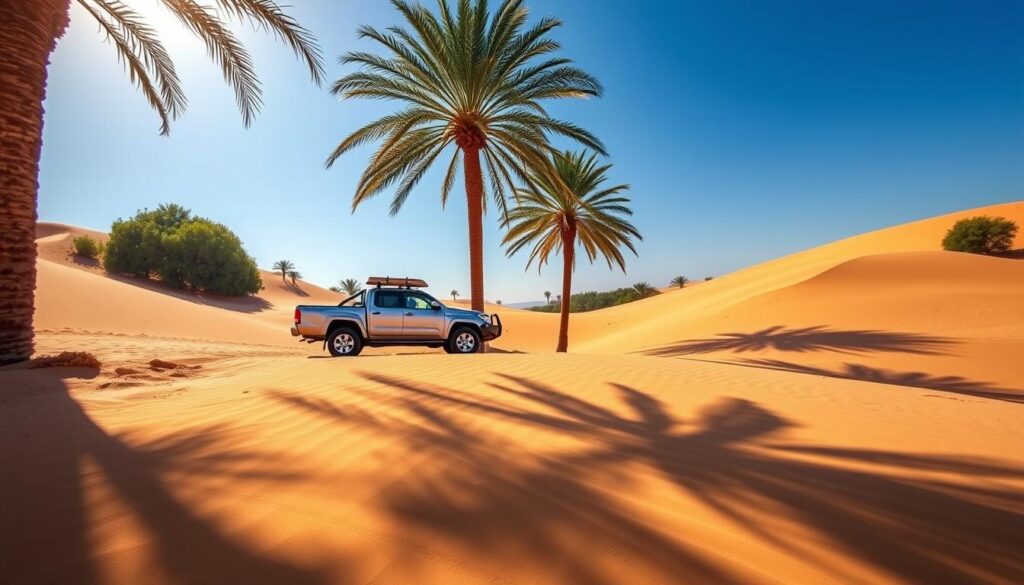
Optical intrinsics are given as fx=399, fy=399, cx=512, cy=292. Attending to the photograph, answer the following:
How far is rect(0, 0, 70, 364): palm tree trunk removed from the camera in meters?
5.81

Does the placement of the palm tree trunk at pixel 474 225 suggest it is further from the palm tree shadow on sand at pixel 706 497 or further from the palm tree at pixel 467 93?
the palm tree shadow on sand at pixel 706 497

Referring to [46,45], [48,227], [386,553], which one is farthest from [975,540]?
[48,227]

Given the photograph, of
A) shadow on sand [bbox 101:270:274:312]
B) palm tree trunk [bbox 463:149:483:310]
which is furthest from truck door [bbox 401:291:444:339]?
shadow on sand [bbox 101:270:274:312]

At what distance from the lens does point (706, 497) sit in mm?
2205

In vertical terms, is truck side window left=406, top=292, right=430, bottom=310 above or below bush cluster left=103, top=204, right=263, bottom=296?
below

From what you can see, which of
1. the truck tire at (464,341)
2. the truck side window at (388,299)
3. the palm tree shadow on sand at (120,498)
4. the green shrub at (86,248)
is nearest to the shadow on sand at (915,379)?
the truck tire at (464,341)

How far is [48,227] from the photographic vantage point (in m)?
70.0

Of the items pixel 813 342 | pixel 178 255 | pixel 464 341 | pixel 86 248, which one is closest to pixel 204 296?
pixel 178 255

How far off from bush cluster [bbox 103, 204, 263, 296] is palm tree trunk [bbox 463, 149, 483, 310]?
31186 millimetres

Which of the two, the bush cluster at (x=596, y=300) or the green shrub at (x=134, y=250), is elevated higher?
the green shrub at (x=134, y=250)

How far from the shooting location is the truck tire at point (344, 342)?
30.3 ft

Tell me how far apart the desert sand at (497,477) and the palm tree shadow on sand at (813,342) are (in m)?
6.18

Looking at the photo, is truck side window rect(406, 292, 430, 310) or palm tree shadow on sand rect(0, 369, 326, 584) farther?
truck side window rect(406, 292, 430, 310)

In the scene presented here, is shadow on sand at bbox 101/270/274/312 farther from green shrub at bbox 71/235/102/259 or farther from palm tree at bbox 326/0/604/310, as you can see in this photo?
palm tree at bbox 326/0/604/310
